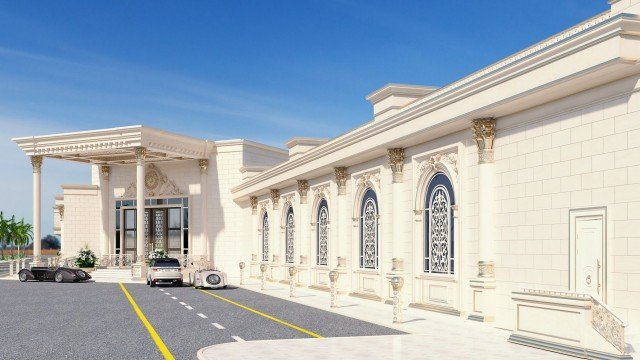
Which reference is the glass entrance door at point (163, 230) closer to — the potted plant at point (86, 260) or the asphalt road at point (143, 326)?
the potted plant at point (86, 260)

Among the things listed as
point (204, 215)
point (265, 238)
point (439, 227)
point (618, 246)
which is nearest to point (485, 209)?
point (439, 227)

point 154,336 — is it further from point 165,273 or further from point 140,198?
point 140,198

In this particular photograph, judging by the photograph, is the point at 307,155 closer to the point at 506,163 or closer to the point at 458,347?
the point at 506,163

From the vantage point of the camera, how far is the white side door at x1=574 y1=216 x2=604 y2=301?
1334 cm

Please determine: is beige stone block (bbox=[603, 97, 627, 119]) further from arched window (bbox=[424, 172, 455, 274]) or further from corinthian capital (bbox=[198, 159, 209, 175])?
corinthian capital (bbox=[198, 159, 209, 175])

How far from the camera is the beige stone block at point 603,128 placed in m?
13.1

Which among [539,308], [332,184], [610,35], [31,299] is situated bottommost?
[31,299]

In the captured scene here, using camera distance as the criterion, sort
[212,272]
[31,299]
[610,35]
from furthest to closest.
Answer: [212,272] → [31,299] → [610,35]

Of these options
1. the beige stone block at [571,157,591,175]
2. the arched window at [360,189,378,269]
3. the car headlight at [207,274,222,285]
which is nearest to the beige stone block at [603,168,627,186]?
the beige stone block at [571,157,591,175]

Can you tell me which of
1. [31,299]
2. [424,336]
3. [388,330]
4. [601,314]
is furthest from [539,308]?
[31,299]

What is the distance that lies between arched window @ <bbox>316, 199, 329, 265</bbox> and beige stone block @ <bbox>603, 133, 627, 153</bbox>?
54.5ft

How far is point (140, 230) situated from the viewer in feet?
140

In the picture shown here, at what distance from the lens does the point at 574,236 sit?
14.1 meters

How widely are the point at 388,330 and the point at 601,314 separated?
5349mm
